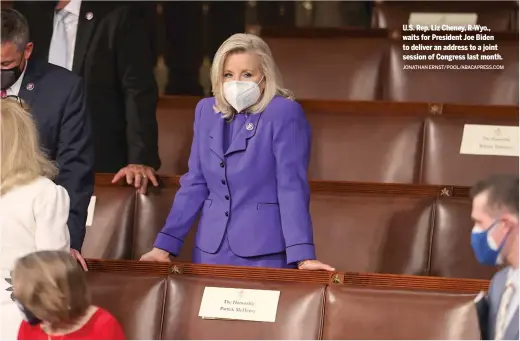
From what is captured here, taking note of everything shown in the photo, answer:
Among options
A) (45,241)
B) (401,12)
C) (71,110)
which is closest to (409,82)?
(401,12)

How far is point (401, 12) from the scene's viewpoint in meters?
4.54

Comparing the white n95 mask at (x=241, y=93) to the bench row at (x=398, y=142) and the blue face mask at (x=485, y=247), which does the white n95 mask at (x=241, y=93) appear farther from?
the bench row at (x=398, y=142)

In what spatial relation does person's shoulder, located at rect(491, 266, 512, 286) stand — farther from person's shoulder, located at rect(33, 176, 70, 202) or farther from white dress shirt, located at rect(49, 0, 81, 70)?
white dress shirt, located at rect(49, 0, 81, 70)

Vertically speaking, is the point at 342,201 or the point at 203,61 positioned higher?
the point at 203,61

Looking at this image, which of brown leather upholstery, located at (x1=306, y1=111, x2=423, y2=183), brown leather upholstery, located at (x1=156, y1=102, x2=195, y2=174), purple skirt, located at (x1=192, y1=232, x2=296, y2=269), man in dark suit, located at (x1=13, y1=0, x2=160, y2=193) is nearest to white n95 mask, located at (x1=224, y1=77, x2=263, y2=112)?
purple skirt, located at (x1=192, y1=232, x2=296, y2=269)

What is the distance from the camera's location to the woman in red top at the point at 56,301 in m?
2.00

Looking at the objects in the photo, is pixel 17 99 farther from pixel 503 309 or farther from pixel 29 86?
pixel 503 309

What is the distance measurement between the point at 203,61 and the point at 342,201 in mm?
1534

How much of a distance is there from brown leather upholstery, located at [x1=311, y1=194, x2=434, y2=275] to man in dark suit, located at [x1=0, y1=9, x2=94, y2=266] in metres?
0.69

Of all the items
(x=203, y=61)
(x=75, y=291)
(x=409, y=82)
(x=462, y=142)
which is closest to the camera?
(x=75, y=291)

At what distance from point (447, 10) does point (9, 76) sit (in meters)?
2.35

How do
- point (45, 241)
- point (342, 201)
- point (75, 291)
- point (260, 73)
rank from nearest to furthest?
point (75, 291) < point (45, 241) < point (260, 73) < point (342, 201)

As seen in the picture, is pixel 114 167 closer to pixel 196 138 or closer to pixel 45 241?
pixel 196 138

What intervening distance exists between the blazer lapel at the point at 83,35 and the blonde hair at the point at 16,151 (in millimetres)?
983
